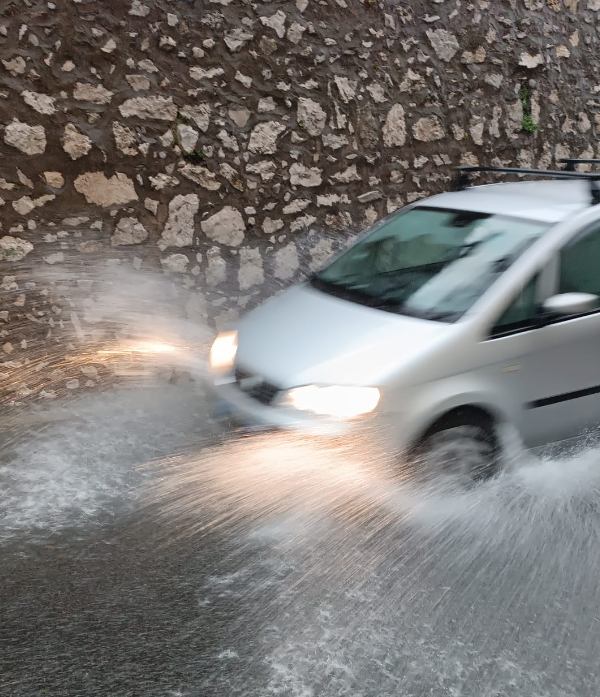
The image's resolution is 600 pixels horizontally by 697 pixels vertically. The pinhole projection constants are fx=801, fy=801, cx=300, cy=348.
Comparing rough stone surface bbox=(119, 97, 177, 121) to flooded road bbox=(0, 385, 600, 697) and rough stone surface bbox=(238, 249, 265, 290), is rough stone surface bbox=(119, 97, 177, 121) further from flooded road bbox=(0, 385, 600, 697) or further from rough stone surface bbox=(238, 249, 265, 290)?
flooded road bbox=(0, 385, 600, 697)

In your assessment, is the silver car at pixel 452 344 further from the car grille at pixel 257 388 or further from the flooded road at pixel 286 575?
the flooded road at pixel 286 575

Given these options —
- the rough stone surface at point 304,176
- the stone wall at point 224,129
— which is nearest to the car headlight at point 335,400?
the stone wall at point 224,129

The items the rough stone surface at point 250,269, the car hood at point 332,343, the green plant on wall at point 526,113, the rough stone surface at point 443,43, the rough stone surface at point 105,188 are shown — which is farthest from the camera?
the green plant on wall at point 526,113

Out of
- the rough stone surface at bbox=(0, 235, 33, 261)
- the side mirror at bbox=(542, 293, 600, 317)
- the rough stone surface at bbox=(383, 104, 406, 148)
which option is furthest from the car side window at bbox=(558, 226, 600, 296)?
the rough stone surface at bbox=(0, 235, 33, 261)

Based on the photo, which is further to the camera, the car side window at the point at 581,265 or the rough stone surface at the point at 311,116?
the rough stone surface at the point at 311,116

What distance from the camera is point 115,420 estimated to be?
5824mm

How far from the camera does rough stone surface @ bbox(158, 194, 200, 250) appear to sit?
6.77 m

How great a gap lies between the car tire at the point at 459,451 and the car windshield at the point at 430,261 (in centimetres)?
57

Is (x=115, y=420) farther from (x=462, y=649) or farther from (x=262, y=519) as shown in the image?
(x=462, y=649)

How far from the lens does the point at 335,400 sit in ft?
13.4

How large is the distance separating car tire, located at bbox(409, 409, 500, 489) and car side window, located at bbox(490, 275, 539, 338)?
0.48 meters

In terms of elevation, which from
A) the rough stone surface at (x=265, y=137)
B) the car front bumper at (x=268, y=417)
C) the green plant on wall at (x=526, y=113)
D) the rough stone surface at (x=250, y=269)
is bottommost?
the car front bumper at (x=268, y=417)

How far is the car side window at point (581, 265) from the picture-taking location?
462 cm

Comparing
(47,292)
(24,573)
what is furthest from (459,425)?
(47,292)
